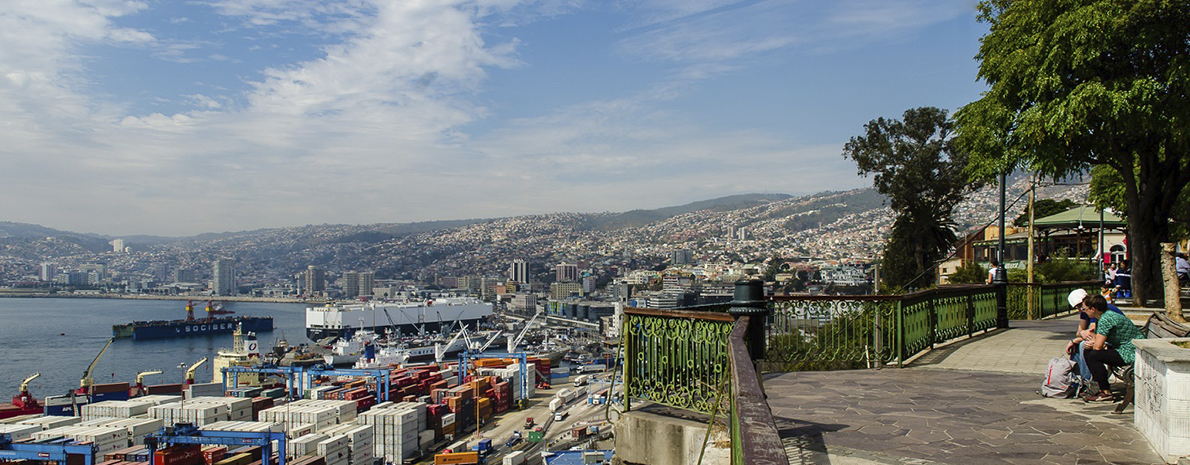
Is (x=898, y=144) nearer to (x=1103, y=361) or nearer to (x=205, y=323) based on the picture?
(x=1103, y=361)

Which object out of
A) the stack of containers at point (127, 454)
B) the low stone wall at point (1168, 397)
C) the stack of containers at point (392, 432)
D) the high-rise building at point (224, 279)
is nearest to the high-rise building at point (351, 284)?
the high-rise building at point (224, 279)

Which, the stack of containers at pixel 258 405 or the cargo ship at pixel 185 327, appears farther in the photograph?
the cargo ship at pixel 185 327

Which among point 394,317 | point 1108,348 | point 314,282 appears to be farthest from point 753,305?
point 314,282

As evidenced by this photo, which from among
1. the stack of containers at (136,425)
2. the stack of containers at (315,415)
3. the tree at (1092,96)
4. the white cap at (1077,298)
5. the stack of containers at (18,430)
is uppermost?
the tree at (1092,96)

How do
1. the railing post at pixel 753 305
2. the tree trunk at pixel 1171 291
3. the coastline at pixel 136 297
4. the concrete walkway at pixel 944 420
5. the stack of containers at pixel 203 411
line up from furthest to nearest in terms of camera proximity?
1. the coastline at pixel 136 297
2. the stack of containers at pixel 203 411
3. the tree trunk at pixel 1171 291
4. the railing post at pixel 753 305
5. the concrete walkway at pixel 944 420

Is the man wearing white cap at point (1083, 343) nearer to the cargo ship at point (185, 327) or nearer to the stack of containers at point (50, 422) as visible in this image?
the stack of containers at point (50, 422)

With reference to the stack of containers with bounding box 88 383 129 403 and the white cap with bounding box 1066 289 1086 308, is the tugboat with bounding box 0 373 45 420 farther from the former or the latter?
the white cap with bounding box 1066 289 1086 308

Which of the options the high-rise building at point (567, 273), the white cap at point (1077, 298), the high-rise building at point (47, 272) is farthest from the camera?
the high-rise building at point (47, 272)
